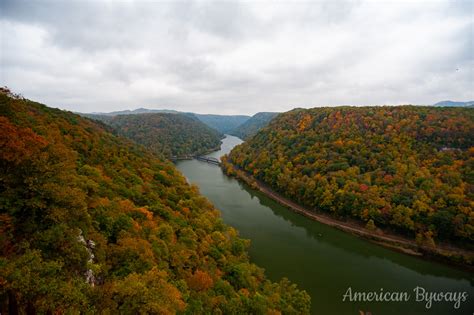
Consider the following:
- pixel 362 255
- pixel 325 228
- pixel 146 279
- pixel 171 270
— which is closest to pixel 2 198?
pixel 146 279

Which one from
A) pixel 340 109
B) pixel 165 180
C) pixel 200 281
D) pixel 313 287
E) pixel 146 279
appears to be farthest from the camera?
pixel 340 109

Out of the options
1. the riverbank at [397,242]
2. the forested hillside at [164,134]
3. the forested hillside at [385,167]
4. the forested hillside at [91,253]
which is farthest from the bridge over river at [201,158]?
the forested hillside at [91,253]

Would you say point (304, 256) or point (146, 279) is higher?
point (146, 279)

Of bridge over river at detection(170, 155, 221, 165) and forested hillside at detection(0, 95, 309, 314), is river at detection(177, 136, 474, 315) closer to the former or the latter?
forested hillside at detection(0, 95, 309, 314)

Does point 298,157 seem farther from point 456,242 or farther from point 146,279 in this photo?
point 146,279

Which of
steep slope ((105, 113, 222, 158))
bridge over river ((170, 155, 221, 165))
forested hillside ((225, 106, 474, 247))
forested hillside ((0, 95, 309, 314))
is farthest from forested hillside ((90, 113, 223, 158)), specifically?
forested hillside ((0, 95, 309, 314))

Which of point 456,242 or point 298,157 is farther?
point 298,157
